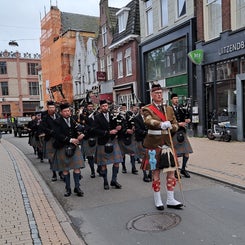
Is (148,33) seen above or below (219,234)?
above

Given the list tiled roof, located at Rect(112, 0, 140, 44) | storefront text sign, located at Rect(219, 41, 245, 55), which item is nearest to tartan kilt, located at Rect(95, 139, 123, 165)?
storefront text sign, located at Rect(219, 41, 245, 55)

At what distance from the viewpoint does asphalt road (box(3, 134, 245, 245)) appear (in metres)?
3.87

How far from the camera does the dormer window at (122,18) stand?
23.0 metres

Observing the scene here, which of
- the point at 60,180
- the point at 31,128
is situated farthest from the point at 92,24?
the point at 60,180

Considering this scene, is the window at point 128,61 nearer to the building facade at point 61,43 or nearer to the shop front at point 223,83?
the shop front at point 223,83

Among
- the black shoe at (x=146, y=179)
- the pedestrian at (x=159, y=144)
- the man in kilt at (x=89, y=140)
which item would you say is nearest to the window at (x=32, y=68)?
the man in kilt at (x=89, y=140)

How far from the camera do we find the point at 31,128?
1199cm

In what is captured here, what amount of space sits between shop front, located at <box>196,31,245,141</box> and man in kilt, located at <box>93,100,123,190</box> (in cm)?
802

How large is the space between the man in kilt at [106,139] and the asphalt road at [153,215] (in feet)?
1.90

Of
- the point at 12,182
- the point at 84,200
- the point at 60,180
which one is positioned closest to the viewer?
the point at 84,200

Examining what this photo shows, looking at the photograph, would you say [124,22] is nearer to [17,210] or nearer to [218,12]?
→ [218,12]

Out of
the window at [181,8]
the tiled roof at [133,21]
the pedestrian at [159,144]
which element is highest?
the tiled roof at [133,21]

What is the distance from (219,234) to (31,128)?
9.51 metres

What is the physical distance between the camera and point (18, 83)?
189 feet
